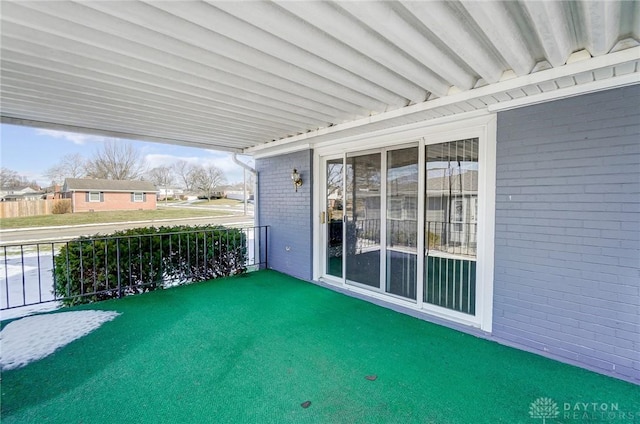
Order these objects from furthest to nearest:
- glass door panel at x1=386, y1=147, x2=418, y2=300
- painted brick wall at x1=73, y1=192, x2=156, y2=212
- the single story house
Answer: painted brick wall at x1=73, y1=192, x2=156, y2=212, glass door panel at x1=386, y1=147, x2=418, y2=300, the single story house

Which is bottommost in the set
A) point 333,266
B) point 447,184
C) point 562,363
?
point 562,363

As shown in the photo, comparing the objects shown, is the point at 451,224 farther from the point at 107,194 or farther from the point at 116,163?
the point at 116,163

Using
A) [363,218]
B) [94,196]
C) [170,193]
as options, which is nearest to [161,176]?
[170,193]

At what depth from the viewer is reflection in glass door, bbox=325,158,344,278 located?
467 cm

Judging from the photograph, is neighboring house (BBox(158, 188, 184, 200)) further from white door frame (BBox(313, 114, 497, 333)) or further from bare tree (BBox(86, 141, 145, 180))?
white door frame (BBox(313, 114, 497, 333))

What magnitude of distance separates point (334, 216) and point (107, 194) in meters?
14.7

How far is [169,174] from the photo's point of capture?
1944cm

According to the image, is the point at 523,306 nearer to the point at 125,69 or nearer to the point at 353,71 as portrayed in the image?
the point at 353,71

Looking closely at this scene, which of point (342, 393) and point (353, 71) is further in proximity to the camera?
point (353, 71)

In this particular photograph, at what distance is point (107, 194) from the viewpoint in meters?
14.5

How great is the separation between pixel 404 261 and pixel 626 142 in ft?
7.77

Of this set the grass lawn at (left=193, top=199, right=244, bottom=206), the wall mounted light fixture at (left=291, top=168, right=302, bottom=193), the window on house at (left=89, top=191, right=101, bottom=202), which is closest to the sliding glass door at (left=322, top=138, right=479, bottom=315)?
the wall mounted light fixture at (left=291, top=168, right=302, bottom=193)

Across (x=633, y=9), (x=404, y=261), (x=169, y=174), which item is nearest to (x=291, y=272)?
(x=404, y=261)

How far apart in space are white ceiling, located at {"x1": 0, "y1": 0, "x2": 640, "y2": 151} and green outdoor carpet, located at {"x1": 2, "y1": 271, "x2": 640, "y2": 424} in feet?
7.73
